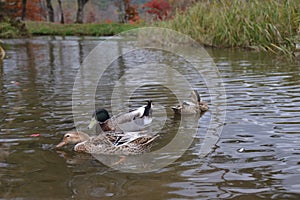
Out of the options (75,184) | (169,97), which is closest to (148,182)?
(75,184)

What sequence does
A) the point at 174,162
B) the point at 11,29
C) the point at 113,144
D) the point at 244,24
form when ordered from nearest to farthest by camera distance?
the point at 174,162, the point at 113,144, the point at 244,24, the point at 11,29

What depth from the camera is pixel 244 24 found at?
14414 mm

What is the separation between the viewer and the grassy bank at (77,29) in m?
37.6

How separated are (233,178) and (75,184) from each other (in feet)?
4.28

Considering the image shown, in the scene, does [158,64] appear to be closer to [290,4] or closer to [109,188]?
[290,4]

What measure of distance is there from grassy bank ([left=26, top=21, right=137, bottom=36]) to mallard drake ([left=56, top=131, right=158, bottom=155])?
107ft

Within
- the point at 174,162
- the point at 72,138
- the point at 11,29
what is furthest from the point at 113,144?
the point at 11,29

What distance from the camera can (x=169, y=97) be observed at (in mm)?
7871

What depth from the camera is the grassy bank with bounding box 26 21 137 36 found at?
37.6 meters

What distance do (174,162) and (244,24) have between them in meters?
10.9

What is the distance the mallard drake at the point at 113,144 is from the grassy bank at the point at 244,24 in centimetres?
685

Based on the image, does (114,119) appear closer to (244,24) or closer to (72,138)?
(72,138)

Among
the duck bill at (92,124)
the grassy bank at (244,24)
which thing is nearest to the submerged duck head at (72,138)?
the duck bill at (92,124)

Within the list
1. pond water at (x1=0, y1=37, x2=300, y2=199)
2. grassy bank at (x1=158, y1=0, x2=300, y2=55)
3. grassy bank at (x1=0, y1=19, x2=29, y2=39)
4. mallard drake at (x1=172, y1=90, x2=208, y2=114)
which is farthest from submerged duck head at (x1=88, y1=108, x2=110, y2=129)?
grassy bank at (x1=0, y1=19, x2=29, y2=39)
